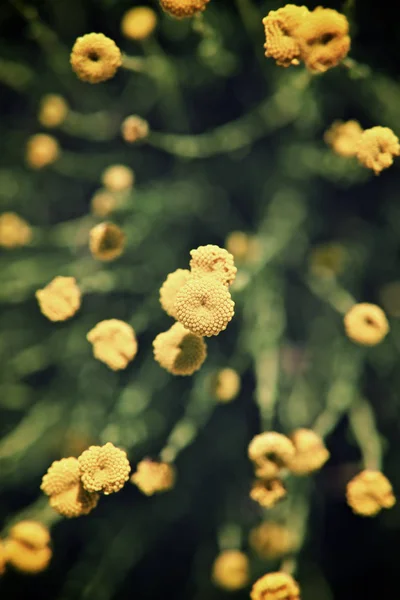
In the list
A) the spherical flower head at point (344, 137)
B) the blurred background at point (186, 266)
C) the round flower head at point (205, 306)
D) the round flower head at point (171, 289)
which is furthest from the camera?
the blurred background at point (186, 266)

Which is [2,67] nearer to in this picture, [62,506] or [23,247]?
[23,247]

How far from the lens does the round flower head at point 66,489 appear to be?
0.64 m

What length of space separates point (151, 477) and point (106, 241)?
33cm

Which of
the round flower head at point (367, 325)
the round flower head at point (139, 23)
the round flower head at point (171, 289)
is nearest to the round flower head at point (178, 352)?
the round flower head at point (171, 289)

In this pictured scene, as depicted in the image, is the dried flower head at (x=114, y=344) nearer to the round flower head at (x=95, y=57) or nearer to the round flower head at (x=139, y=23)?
the round flower head at (x=95, y=57)

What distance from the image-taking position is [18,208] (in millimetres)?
1014

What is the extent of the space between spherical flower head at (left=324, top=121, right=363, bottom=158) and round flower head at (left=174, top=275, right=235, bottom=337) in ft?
1.23

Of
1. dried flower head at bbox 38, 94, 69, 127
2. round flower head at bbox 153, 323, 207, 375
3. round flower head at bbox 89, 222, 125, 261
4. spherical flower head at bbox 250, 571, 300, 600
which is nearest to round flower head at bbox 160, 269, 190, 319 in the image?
round flower head at bbox 153, 323, 207, 375

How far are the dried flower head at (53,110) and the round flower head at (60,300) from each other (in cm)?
38

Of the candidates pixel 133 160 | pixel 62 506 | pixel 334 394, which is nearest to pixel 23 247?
pixel 133 160

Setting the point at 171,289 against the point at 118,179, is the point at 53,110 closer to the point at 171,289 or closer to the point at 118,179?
the point at 118,179

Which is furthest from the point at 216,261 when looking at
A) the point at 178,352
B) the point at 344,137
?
the point at 344,137

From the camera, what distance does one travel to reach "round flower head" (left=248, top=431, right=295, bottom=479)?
68 centimetres

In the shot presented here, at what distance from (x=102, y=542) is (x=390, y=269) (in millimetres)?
775
